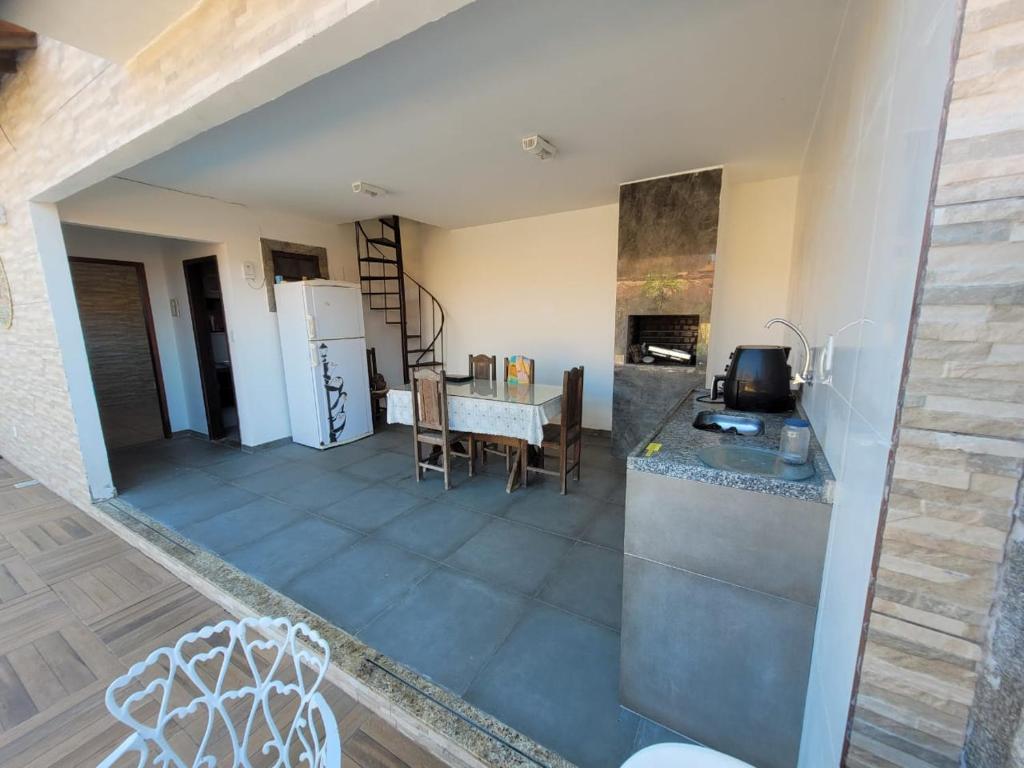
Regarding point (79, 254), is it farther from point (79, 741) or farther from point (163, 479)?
point (79, 741)

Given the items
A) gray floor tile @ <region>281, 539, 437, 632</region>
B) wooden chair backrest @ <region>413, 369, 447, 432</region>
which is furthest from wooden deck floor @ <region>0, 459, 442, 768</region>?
wooden chair backrest @ <region>413, 369, 447, 432</region>

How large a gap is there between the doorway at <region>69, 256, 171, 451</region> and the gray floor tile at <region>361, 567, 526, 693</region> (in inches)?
181

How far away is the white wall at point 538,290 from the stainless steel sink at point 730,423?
101 inches

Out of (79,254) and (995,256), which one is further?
(79,254)

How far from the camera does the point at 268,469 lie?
12.0ft

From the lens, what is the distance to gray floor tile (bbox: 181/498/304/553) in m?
2.45

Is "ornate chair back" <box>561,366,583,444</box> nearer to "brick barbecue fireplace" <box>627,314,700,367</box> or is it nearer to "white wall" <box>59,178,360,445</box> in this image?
"brick barbecue fireplace" <box>627,314,700,367</box>

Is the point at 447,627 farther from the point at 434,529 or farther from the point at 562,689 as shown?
the point at 434,529

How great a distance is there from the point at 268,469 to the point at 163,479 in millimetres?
845

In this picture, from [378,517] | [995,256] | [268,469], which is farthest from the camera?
[268,469]

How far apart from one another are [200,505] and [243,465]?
0.84 metres

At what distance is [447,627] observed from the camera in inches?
69.2

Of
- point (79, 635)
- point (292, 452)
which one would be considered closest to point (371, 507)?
point (79, 635)

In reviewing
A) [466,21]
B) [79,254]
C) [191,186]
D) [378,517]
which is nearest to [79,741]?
[378,517]
